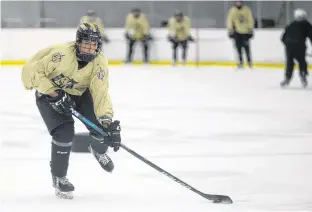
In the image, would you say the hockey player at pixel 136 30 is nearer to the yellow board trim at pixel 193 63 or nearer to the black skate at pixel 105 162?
the yellow board trim at pixel 193 63

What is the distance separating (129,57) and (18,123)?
9.04 m

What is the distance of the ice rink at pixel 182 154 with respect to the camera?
404cm

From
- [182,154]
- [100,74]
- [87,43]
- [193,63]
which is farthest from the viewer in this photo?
[193,63]

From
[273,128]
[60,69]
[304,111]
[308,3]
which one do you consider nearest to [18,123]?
[273,128]

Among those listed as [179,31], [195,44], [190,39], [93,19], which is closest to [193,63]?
[195,44]

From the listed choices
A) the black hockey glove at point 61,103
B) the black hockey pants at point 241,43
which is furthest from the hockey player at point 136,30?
the black hockey glove at point 61,103

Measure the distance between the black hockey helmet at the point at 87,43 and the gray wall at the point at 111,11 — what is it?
1196 cm

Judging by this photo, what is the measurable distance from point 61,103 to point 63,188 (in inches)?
18.3

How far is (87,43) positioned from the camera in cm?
381

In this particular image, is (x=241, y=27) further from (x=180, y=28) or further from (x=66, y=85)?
(x=66, y=85)

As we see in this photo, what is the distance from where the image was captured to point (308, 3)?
49.4 feet

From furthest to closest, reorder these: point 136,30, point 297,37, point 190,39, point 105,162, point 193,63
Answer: point 193,63, point 136,30, point 190,39, point 297,37, point 105,162

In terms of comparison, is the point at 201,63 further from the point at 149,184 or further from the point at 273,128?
the point at 149,184

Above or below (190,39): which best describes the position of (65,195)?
above
